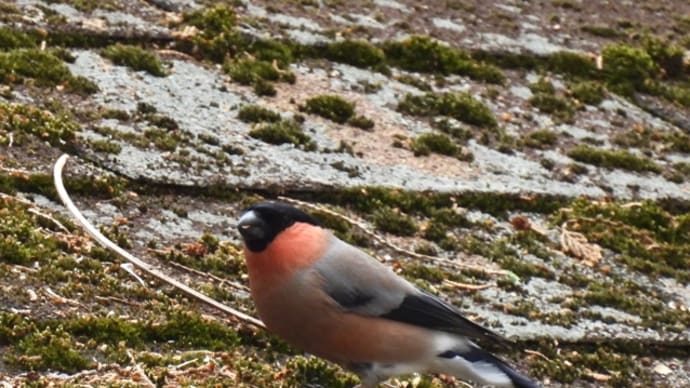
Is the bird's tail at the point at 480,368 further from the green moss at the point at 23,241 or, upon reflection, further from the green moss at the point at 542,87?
the green moss at the point at 542,87

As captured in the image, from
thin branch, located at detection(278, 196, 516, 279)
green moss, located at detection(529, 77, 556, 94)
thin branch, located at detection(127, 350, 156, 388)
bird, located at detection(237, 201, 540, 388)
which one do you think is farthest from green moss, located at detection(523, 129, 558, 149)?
thin branch, located at detection(127, 350, 156, 388)

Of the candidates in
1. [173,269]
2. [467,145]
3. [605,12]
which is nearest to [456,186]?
[467,145]

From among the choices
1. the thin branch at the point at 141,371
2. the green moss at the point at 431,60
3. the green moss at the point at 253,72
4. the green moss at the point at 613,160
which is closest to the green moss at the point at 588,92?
the green moss at the point at 431,60

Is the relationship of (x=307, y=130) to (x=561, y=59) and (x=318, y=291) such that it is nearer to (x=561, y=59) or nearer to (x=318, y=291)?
(x=318, y=291)

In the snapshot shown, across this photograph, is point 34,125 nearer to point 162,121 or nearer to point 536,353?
point 162,121

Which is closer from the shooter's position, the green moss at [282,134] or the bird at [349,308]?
the bird at [349,308]

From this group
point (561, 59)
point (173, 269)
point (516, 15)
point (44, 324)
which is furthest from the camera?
point (516, 15)
